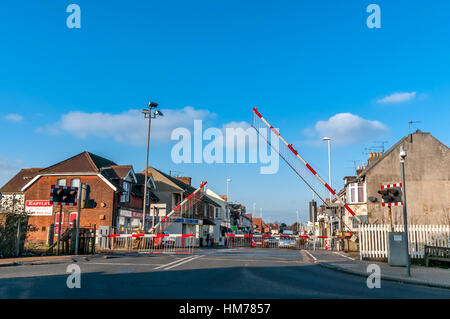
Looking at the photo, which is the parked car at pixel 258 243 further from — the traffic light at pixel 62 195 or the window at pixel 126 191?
the traffic light at pixel 62 195

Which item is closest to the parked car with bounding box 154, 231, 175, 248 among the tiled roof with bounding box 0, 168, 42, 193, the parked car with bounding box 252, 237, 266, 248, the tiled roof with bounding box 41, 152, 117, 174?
the tiled roof with bounding box 41, 152, 117, 174

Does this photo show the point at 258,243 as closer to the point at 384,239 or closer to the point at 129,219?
the point at 129,219

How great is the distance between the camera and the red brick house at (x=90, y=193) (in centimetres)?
3438

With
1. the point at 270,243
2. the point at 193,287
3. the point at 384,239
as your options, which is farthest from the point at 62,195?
the point at 270,243

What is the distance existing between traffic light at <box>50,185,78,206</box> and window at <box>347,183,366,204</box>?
88.7ft

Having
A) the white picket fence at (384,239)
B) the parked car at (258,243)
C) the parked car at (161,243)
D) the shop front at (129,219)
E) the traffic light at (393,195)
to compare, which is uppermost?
the traffic light at (393,195)

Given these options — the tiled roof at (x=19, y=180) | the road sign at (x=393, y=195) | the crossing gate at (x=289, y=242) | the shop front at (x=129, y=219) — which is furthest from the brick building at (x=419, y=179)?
the tiled roof at (x=19, y=180)

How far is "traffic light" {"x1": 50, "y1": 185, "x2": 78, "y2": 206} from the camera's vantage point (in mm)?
19922

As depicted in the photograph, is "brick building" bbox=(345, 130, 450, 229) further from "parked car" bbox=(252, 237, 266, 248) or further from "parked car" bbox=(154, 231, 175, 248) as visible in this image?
"parked car" bbox=(252, 237, 266, 248)

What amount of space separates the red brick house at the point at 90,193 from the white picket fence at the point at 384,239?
70.4ft

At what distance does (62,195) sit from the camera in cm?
2016

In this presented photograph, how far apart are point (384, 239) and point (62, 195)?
53.9ft
